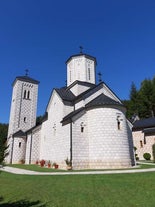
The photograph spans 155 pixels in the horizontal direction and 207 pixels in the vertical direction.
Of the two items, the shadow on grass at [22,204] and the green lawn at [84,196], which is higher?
the green lawn at [84,196]

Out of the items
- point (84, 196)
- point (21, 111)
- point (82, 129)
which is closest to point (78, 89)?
point (82, 129)

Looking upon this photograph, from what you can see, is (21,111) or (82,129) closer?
(82,129)

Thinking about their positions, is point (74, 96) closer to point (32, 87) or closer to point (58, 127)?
point (58, 127)

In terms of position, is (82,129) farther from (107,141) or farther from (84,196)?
(84,196)

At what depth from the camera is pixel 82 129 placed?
19375 mm

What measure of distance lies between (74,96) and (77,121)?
577 centimetres

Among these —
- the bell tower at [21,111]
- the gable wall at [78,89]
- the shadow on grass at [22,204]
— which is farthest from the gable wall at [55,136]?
the shadow on grass at [22,204]

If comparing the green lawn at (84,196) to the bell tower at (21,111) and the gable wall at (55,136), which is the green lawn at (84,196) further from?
the bell tower at (21,111)

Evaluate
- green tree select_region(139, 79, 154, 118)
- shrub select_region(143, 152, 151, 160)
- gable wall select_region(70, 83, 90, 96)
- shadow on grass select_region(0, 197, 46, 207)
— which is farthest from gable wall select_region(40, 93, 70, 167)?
green tree select_region(139, 79, 154, 118)

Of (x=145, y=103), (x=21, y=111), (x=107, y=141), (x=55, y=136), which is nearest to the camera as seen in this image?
(x=107, y=141)

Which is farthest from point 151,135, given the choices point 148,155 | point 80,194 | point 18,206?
point 18,206

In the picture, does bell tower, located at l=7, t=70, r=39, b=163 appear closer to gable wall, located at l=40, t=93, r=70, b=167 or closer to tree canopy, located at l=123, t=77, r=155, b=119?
gable wall, located at l=40, t=93, r=70, b=167

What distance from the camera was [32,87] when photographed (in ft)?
126

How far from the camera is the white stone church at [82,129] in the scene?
17.9 meters
